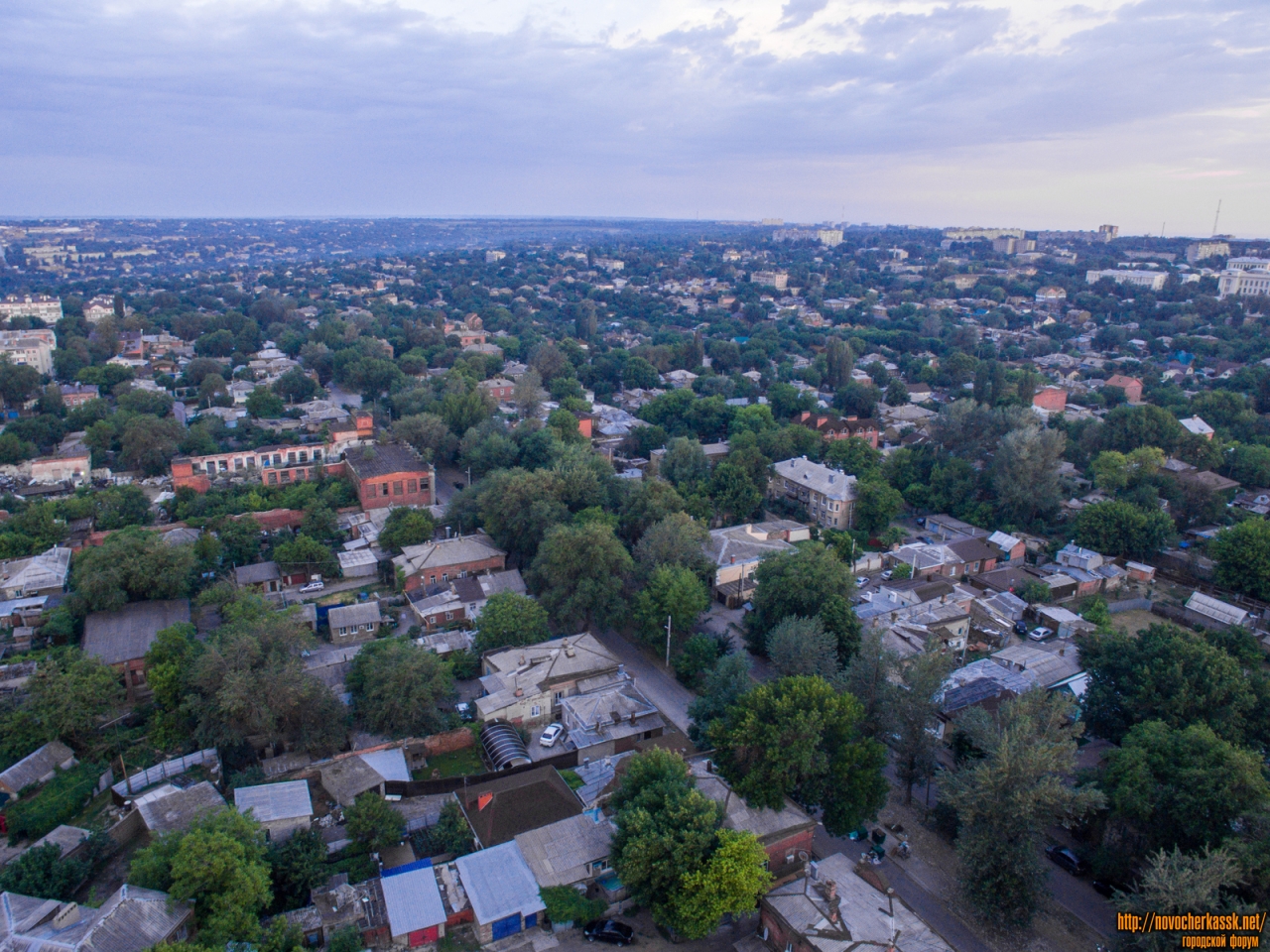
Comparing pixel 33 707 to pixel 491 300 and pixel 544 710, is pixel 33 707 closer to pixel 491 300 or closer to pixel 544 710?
pixel 544 710

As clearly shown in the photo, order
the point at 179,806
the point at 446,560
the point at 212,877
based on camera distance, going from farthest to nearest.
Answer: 1. the point at 446,560
2. the point at 179,806
3. the point at 212,877

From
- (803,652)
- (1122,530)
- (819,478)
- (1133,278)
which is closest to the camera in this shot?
(803,652)

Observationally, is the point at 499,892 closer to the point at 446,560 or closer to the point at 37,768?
the point at 37,768

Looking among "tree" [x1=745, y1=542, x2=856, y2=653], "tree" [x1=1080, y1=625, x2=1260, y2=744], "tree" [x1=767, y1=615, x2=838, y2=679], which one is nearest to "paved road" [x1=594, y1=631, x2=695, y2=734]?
"tree" [x1=767, y1=615, x2=838, y2=679]

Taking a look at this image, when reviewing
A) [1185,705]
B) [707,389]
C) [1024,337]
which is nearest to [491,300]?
[707,389]

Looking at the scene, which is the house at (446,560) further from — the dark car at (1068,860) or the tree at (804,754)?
the dark car at (1068,860)

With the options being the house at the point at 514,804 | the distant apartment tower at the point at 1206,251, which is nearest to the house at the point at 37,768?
the house at the point at 514,804

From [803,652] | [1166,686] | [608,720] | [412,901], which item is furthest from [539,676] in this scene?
[1166,686]
